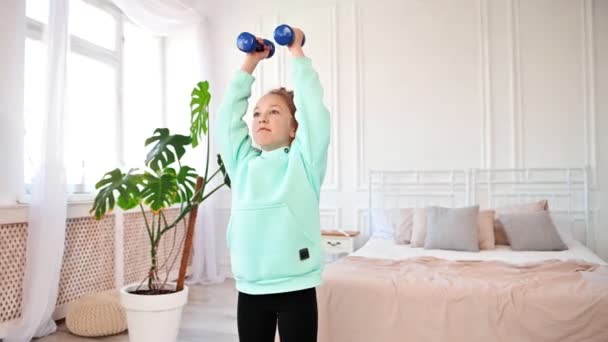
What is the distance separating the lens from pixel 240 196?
115cm

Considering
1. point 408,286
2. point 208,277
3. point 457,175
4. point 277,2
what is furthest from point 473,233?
point 277,2

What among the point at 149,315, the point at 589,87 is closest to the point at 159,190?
the point at 149,315

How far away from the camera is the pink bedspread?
6.62ft

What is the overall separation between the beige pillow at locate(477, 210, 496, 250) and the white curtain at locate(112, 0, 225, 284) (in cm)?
256

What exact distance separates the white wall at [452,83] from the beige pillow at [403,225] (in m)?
0.52

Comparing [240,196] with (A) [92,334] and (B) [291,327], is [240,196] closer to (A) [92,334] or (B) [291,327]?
(B) [291,327]

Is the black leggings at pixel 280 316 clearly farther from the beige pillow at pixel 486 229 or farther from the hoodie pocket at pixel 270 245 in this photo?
the beige pillow at pixel 486 229

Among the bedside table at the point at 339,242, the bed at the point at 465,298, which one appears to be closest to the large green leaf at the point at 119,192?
the bed at the point at 465,298

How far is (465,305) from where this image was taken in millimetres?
2133

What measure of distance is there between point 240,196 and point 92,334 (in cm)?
234

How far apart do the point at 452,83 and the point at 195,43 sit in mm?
2662

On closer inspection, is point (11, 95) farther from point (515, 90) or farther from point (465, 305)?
point (515, 90)

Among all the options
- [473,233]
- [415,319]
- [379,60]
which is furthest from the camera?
[379,60]

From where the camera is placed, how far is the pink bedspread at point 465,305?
2018 millimetres
